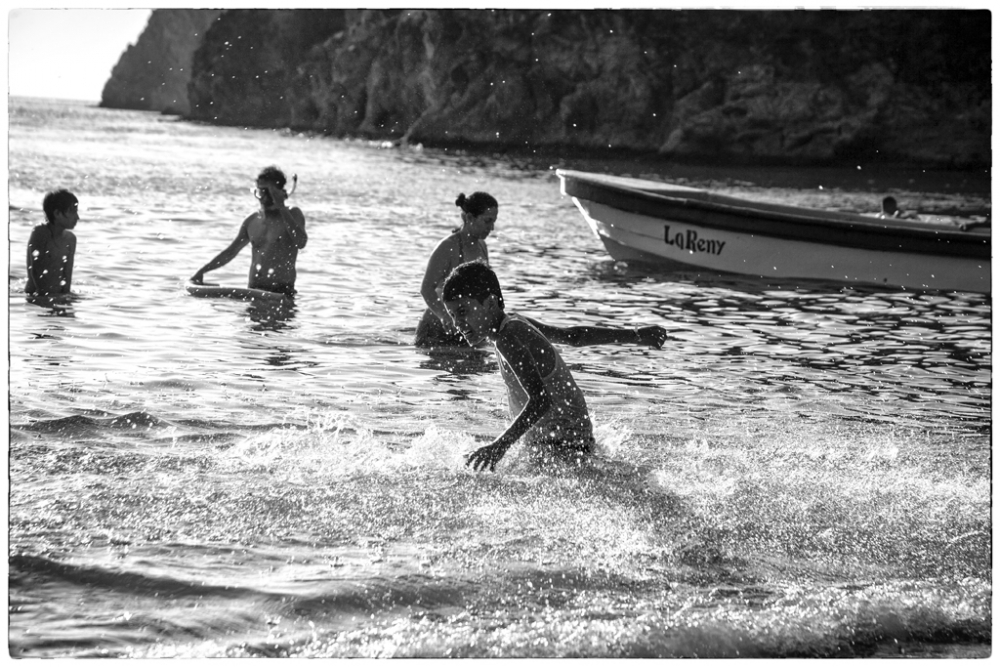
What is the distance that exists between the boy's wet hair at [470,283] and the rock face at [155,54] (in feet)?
6.62

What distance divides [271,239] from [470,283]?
13.7 ft

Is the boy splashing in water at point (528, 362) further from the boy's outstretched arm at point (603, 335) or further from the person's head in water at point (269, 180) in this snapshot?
the person's head in water at point (269, 180)

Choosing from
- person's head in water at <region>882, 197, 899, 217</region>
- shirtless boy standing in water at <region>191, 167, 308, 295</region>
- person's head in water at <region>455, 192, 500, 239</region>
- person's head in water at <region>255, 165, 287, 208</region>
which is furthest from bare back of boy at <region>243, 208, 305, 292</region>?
person's head in water at <region>882, 197, 899, 217</region>

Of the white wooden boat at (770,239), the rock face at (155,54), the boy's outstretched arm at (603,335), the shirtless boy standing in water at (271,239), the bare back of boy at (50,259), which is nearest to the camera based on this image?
the boy's outstretched arm at (603,335)

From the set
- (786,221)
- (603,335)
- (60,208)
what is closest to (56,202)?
(60,208)

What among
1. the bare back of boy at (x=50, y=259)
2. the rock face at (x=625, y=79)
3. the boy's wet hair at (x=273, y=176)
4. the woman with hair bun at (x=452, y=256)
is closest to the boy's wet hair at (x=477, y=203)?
the woman with hair bun at (x=452, y=256)

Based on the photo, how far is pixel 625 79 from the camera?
26.2ft

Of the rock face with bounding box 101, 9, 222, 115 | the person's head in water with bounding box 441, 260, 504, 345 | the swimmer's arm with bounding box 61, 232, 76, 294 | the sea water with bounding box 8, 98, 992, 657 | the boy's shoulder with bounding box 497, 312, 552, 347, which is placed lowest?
the sea water with bounding box 8, 98, 992, 657

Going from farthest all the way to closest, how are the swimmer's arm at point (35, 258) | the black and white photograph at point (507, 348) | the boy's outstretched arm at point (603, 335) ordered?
the swimmer's arm at point (35, 258) → the boy's outstretched arm at point (603, 335) → the black and white photograph at point (507, 348)

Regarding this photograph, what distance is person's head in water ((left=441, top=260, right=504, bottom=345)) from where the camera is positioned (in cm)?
388

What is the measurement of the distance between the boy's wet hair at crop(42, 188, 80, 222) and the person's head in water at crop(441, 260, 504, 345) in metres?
3.92

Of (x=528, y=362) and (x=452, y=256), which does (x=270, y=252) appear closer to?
(x=452, y=256)

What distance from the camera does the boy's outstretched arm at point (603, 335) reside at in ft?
13.4

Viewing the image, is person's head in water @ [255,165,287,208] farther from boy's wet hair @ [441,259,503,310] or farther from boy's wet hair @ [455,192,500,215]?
boy's wet hair @ [441,259,503,310]
